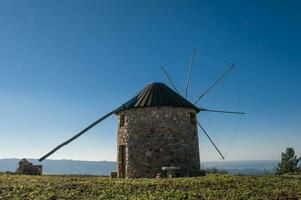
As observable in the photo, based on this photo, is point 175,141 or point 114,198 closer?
point 114,198

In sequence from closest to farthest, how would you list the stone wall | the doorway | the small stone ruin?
the stone wall, the doorway, the small stone ruin

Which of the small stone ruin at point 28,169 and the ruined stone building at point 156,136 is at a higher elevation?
the ruined stone building at point 156,136

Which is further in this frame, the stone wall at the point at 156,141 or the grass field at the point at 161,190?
the stone wall at the point at 156,141

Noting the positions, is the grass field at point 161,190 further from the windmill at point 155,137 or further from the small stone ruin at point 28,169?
the small stone ruin at point 28,169

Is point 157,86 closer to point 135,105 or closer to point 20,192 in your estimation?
point 135,105

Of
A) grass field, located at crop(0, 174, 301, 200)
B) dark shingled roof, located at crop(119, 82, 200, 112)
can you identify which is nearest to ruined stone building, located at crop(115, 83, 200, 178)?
dark shingled roof, located at crop(119, 82, 200, 112)

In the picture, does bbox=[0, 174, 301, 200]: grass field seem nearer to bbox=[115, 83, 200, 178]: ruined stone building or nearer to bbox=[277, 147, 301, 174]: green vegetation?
bbox=[115, 83, 200, 178]: ruined stone building

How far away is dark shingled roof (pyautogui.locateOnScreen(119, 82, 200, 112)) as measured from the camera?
26.2 meters

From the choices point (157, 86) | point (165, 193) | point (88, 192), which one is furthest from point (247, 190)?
point (157, 86)

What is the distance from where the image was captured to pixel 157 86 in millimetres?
28547

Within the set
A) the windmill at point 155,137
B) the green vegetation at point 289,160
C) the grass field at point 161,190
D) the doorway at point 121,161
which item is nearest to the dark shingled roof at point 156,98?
the windmill at point 155,137

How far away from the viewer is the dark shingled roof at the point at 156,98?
26.2 metres

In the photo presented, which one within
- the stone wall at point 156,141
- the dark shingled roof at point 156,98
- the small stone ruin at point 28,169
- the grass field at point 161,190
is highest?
the dark shingled roof at point 156,98

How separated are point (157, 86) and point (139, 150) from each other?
542 cm
